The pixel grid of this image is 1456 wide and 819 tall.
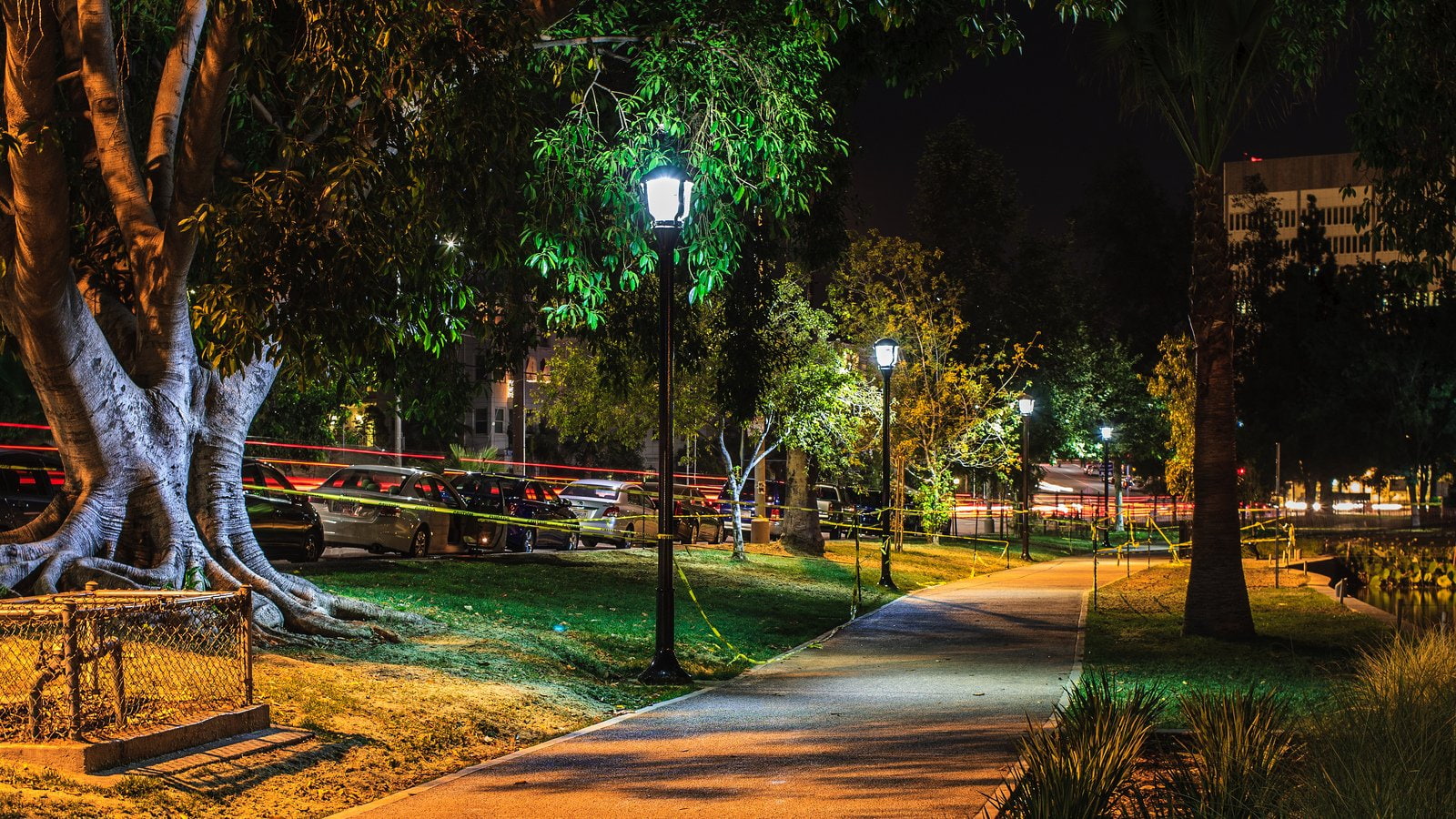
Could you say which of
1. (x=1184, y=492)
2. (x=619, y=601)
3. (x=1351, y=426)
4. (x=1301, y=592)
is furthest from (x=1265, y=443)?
(x=619, y=601)

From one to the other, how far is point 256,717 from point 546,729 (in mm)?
2456

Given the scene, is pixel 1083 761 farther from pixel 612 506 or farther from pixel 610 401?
pixel 610 401

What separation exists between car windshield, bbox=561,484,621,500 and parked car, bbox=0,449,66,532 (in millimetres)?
16600

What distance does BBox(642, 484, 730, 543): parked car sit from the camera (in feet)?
114

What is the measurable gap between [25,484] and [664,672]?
8.30 m

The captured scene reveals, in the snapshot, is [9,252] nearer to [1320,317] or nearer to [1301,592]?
[1301,592]

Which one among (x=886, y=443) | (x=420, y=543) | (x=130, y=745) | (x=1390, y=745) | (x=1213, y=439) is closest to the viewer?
(x=1390, y=745)

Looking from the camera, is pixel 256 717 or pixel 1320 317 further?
pixel 1320 317

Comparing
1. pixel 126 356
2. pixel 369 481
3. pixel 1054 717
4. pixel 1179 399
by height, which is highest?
pixel 1179 399

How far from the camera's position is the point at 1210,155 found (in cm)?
1772

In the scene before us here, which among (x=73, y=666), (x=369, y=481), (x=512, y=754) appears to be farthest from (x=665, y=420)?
(x=369, y=481)

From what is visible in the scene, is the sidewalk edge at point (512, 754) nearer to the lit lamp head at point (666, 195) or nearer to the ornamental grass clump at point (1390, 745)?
the lit lamp head at point (666, 195)

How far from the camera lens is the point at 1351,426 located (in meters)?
63.1

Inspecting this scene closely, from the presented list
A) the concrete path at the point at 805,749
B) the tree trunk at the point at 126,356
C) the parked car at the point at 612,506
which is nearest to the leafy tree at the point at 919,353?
the parked car at the point at 612,506
